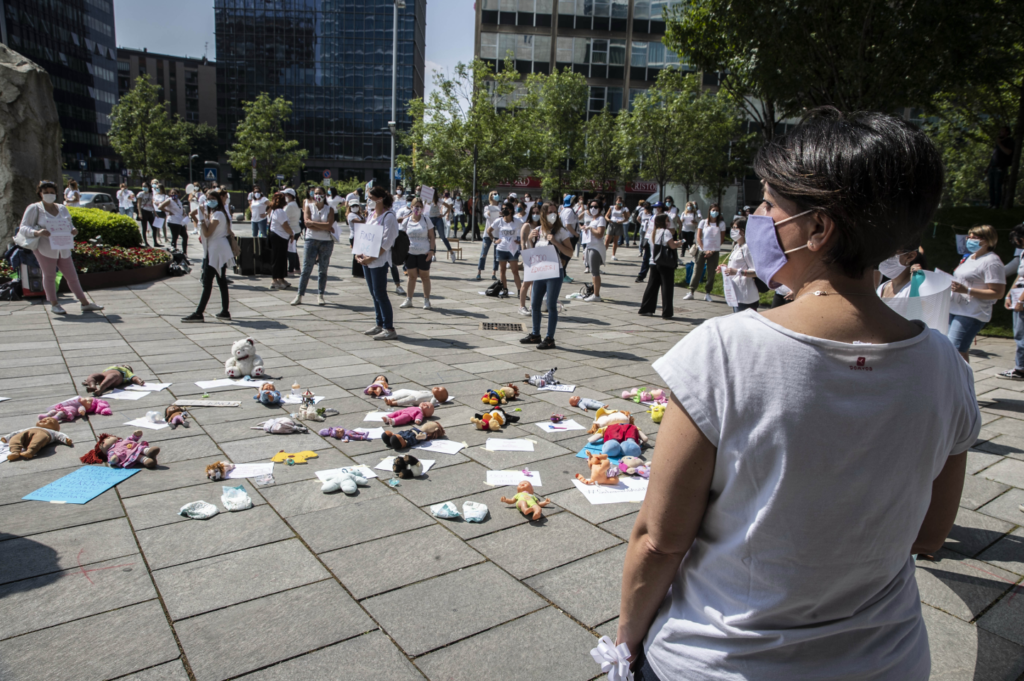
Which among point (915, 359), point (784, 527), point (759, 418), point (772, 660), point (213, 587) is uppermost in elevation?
point (915, 359)

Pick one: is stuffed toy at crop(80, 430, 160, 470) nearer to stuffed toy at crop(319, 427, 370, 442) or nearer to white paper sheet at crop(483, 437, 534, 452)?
stuffed toy at crop(319, 427, 370, 442)

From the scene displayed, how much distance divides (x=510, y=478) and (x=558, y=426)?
4.04ft

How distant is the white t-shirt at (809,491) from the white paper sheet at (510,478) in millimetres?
3175

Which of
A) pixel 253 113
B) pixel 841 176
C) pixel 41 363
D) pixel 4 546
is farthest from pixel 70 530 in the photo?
pixel 253 113

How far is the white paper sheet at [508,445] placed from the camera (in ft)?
16.7

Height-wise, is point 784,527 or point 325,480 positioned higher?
point 784,527

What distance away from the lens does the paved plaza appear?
2.72 meters

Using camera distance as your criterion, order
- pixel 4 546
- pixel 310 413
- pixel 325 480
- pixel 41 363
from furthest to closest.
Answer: pixel 41 363 → pixel 310 413 → pixel 325 480 → pixel 4 546

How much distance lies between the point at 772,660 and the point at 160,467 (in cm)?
443

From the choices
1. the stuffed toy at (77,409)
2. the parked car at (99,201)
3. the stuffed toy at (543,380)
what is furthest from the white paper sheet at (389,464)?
the parked car at (99,201)

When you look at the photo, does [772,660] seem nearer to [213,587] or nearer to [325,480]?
[213,587]

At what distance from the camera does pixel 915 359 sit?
1.21 metres

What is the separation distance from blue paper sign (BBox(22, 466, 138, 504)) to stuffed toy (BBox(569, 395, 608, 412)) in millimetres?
3598

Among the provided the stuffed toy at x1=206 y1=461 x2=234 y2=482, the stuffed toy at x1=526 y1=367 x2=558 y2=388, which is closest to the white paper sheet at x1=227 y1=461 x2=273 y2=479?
the stuffed toy at x1=206 y1=461 x2=234 y2=482
